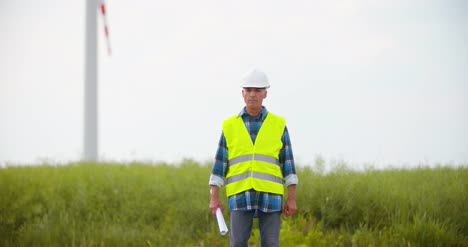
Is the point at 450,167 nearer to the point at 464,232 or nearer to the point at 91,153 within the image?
the point at 464,232

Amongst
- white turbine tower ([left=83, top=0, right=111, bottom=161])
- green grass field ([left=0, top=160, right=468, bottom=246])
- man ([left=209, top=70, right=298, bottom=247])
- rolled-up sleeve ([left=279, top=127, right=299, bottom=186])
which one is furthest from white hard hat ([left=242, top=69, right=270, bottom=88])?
white turbine tower ([left=83, top=0, right=111, bottom=161])

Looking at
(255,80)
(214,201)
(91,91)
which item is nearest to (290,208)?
(214,201)

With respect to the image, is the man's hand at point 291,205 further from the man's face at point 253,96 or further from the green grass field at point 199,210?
the green grass field at point 199,210

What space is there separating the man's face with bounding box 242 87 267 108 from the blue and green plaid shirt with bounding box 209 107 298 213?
127 mm

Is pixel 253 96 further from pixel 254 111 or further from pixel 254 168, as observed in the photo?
pixel 254 168

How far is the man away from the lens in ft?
15.8

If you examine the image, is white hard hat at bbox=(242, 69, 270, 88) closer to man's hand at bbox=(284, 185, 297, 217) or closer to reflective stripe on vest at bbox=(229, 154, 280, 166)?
reflective stripe on vest at bbox=(229, 154, 280, 166)

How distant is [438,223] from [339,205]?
1237 mm

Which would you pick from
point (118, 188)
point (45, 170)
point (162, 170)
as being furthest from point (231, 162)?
point (45, 170)

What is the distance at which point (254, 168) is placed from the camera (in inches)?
190

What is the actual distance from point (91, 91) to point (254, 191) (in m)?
7.82

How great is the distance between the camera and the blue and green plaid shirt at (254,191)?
4.83 m

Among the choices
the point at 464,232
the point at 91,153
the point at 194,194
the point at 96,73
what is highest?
the point at 96,73

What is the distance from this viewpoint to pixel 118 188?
30.0 ft
